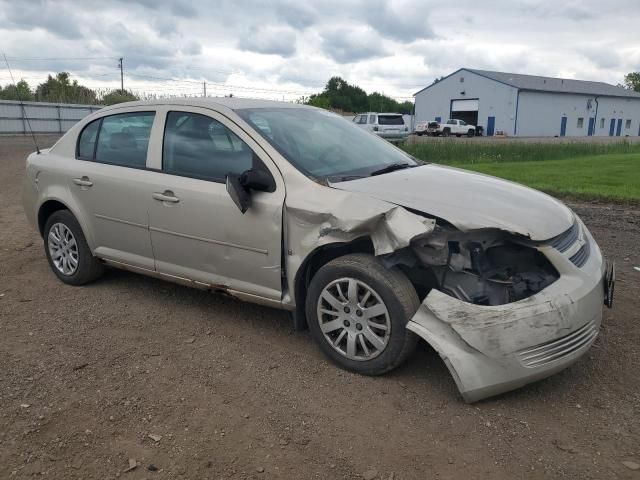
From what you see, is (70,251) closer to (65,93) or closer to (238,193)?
(238,193)

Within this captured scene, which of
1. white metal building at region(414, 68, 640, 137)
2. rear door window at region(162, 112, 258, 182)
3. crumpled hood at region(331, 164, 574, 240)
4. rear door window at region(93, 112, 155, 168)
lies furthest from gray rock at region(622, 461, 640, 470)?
white metal building at region(414, 68, 640, 137)

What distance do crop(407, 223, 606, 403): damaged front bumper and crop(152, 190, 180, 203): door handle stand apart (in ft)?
6.77

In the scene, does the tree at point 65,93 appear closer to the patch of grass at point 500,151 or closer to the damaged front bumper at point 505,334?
the patch of grass at point 500,151

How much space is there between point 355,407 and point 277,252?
1150 millimetres

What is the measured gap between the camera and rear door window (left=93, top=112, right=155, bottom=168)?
15.7 feet

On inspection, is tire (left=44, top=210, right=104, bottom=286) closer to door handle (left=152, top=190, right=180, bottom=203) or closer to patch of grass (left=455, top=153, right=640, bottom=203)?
door handle (left=152, top=190, right=180, bottom=203)

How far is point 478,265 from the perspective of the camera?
3.45 m

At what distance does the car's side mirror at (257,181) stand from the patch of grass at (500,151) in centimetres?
1280

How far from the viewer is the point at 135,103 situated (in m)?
5.12

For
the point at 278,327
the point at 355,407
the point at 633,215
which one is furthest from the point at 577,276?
→ the point at 633,215

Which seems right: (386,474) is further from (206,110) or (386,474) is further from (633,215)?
(633,215)

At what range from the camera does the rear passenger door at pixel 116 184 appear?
4.73 metres

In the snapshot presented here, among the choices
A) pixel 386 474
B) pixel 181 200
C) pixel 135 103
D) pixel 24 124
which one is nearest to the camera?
pixel 386 474

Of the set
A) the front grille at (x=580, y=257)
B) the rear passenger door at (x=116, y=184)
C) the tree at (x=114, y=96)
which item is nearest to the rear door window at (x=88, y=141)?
the rear passenger door at (x=116, y=184)
